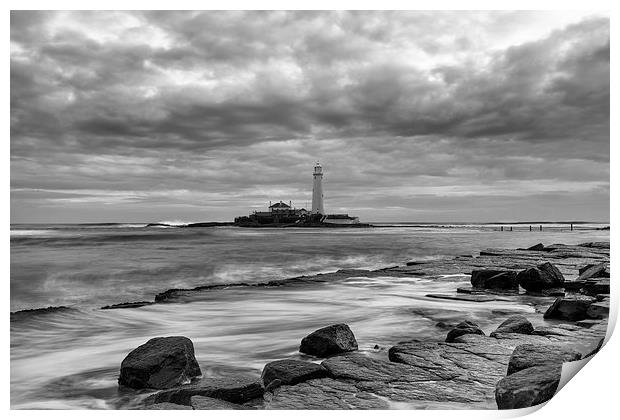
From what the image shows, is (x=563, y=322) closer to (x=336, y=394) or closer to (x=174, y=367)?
(x=336, y=394)

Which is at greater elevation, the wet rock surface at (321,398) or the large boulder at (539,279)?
the large boulder at (539,279)

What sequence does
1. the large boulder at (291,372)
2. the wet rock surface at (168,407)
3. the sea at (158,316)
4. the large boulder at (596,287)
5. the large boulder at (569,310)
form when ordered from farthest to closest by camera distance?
the large boulder at (596,287), the large boulder at (569,310), the sea at (158,316), the large boulder at (291,372), the wet rock surface at (168,407)

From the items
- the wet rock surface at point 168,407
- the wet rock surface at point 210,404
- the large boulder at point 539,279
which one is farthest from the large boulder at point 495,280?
the wet rock surface at point 168,407

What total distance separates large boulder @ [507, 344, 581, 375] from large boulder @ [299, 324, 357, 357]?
40.2 inches

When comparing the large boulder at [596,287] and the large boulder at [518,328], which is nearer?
the large boulder at [518,328]

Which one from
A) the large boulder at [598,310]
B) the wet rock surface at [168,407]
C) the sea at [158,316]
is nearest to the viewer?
the wet rock surface at [168,407]

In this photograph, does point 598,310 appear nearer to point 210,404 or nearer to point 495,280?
point 495,280

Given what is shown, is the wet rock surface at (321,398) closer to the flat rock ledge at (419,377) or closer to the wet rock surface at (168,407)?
the flat rock ledge at (419,377)

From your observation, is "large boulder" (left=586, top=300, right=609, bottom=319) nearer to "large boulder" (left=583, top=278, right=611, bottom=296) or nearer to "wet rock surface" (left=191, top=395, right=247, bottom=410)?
"large boulder" (left=583, top=278, right=611, bottom=296)

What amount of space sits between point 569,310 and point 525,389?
6.70 ft

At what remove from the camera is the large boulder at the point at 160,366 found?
2658 millimetres

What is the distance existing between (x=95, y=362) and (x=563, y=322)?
12.1 feet

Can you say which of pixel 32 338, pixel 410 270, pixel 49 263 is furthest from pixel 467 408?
pixel 410 270

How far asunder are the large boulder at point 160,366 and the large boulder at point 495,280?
445 centimetres
